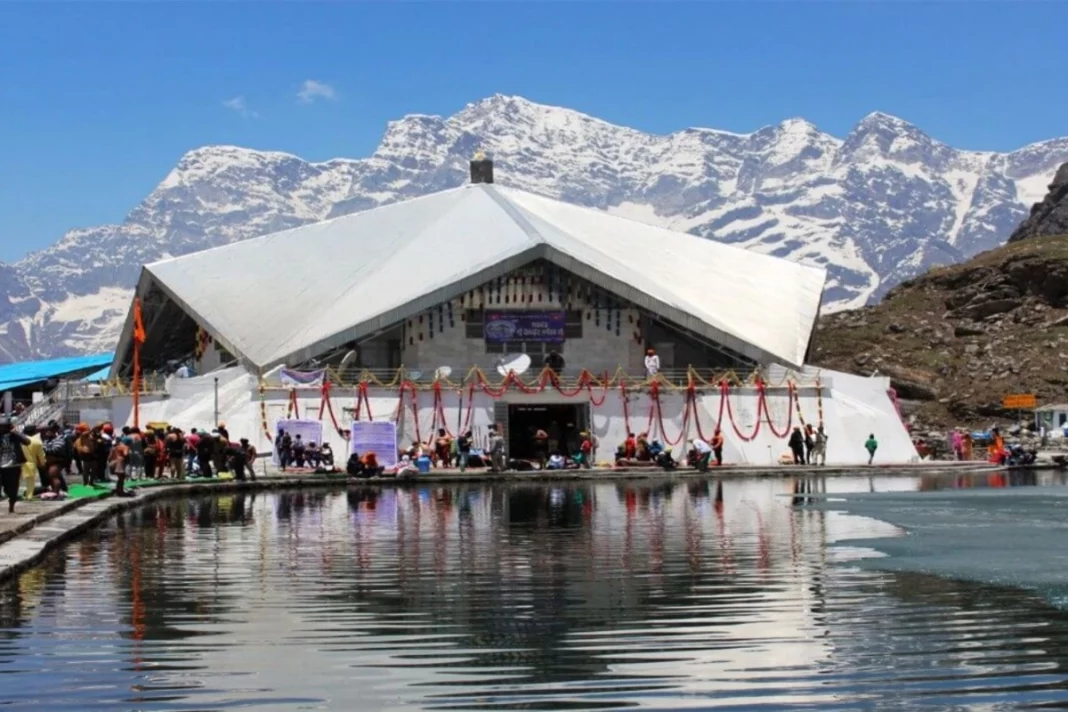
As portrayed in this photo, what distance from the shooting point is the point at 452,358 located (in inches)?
1823

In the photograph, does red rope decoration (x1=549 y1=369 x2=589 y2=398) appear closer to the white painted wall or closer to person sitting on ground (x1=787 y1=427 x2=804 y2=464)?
the white painted wall

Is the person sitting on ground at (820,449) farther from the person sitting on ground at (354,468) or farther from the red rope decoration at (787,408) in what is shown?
the person sitting on ground at (354,468)

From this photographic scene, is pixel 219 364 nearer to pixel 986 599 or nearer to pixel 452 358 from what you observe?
pixel 452 358

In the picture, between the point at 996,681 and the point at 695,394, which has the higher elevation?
the point at 695,394

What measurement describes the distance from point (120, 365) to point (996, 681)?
5026cm

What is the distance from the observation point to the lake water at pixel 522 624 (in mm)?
9469

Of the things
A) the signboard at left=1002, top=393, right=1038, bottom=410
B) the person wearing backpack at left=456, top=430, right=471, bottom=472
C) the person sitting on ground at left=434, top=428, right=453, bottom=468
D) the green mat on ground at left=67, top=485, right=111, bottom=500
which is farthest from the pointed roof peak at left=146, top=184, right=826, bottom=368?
the green mat on ground at left=67, top=485, right=111, bottom=500

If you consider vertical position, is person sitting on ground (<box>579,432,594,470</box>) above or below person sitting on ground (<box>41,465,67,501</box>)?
above

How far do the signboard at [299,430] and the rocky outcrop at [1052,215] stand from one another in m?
72.8

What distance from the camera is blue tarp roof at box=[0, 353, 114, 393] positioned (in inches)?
2504

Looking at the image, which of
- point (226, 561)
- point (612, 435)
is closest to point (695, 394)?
point (612, 435)

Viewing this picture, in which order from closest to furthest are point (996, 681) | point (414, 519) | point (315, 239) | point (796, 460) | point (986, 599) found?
point (996, 681) → point (986, 599) → point (414, 519) → point (796, 460) → point (315, 239)

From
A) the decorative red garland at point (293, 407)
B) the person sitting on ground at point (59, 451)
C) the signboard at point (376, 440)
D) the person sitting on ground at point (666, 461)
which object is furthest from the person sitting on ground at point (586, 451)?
the person sitting on ground at point (59, 451)

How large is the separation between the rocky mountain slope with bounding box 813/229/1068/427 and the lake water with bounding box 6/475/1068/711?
5131 centimetres
